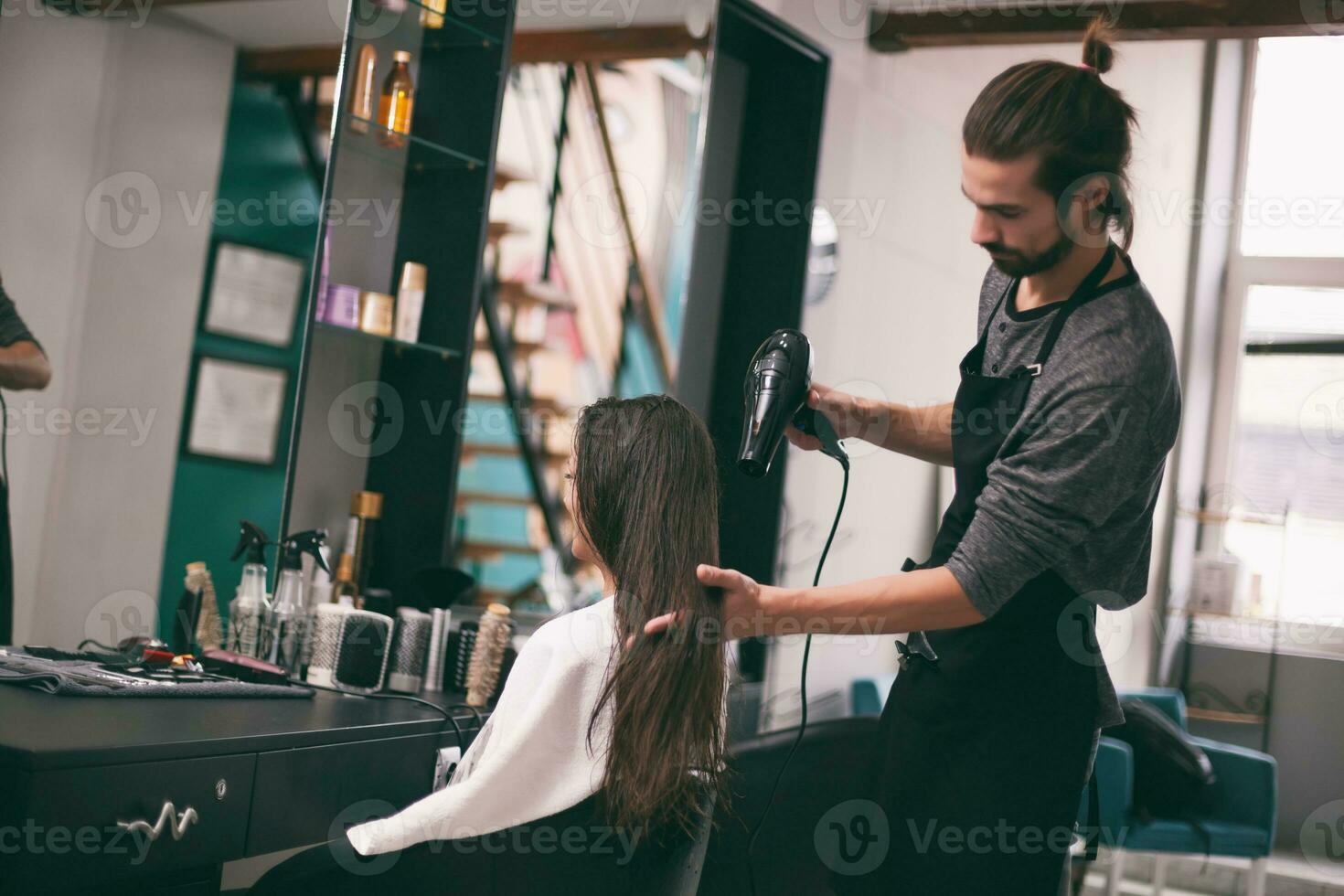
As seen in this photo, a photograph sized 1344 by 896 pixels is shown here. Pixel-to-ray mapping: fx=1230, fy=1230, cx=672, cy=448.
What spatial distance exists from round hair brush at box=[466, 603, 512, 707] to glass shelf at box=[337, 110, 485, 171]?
3.06ft

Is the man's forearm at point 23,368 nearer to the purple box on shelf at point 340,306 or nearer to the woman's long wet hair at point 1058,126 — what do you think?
the purple box on shelf at point 340,306

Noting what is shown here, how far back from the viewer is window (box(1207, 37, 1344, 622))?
5926mm

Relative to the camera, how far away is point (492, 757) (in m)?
1.35

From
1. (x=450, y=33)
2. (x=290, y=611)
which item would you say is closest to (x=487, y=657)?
(x=290, y=611)

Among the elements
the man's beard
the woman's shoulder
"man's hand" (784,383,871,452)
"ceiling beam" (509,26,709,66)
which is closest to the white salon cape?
the woman's shoulder

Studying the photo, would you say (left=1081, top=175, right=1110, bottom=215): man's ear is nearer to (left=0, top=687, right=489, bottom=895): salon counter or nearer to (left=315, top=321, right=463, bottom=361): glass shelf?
(left=0, top=687, right=489, bottom=895): salon counter

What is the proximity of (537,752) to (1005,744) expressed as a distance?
1.73 ft

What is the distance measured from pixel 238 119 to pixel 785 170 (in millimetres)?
1891

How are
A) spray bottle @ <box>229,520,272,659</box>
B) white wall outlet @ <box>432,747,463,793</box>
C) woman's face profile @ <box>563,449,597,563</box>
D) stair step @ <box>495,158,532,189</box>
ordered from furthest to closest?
1. stair step @ <box>495,158,532,189</box>
2. spray bottle @ <box>229,520,272,659</box>
3. white wall outlet @ <box>432,747,463,793</box>
4. woman's face profile @ <box>563,449,597,563</box>

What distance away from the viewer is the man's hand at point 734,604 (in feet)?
4.19

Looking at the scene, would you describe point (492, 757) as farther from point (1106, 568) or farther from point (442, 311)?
point (442, 311)

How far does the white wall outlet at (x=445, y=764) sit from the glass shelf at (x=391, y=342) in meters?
0.88

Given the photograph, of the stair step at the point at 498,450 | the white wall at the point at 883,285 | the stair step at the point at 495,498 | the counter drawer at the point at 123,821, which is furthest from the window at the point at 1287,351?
the counter drawer at the point at 123,821

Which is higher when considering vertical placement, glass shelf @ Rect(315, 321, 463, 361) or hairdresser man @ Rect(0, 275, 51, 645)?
glass shelf @ Rect(315, 321, 463, 361)
